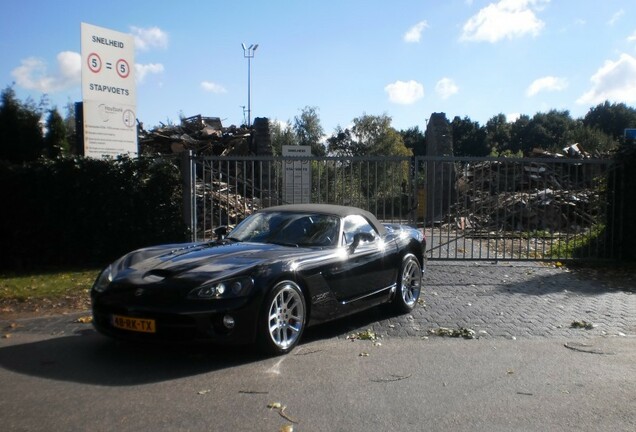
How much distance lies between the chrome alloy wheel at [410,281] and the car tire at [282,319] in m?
2.15

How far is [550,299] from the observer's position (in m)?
9.28

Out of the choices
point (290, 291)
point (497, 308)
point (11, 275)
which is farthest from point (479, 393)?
point (11, 275)

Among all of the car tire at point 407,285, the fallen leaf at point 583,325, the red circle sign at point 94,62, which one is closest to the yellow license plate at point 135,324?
the car tire at point 407,285

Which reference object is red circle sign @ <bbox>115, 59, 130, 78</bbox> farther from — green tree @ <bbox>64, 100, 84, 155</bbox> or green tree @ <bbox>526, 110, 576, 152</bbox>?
green tree @ <bbox>526, 110, 576, 152</bbox>

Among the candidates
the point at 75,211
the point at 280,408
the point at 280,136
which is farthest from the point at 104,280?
the point at 280,136

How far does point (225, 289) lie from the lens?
5.54m

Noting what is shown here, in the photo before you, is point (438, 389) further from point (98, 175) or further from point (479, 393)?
Result: point (98, 175)

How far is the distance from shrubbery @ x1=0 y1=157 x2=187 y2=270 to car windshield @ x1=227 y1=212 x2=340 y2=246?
5.09 metres

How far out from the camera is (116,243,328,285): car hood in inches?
224

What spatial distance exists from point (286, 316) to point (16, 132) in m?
11.1

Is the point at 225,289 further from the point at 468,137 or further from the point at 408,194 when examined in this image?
the point at 468,137

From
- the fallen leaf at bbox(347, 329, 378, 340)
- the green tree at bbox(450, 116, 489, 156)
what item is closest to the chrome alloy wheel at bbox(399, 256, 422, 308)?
the fallen leaf at bbox(347, 329, 378, 340)

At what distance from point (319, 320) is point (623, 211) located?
28.9 ft

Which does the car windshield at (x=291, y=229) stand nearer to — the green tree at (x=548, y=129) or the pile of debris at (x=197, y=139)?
the pile of debris at (x=197, y=139)
